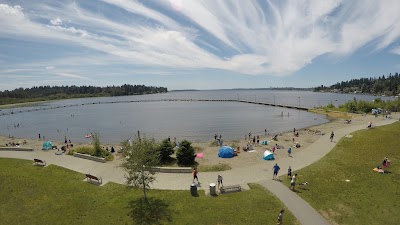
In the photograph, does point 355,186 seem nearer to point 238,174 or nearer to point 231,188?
point 238,174

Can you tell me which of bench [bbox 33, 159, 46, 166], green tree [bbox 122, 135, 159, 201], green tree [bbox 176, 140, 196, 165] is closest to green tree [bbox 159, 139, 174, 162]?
green tree [bbox 176, 140, 196, 165]

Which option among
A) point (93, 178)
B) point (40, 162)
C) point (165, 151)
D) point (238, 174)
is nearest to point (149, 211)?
point (93, 178)

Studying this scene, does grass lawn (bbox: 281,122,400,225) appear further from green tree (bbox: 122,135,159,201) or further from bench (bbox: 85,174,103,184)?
bench (bbox: 85,174,103,184)

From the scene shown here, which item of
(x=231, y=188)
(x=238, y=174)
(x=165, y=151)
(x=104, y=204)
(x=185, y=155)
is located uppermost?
(x=165, y=151)

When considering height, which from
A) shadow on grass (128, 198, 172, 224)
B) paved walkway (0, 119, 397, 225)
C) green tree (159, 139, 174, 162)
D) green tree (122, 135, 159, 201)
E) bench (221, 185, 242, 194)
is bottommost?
shadow on grass (128, 198, 172, 224)

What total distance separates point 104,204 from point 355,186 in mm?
20648

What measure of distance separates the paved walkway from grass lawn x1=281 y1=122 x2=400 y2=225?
102 centimetres

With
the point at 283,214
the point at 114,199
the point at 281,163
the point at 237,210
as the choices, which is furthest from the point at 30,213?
the point at 281,163

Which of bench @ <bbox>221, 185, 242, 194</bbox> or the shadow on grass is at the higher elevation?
bench @ <bbox>221, 185, 242, 194</bbox>

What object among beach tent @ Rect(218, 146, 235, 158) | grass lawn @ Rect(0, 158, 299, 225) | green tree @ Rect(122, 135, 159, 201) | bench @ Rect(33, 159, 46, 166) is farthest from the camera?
beach tent @ Rect(218, 146, 235, 158)

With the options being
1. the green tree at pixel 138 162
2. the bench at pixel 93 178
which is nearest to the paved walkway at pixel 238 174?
the bench at pixel 93 178

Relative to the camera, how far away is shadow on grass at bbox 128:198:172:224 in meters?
16.4

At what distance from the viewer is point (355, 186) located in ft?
69.2

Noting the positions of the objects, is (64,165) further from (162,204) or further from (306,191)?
(306,191)
